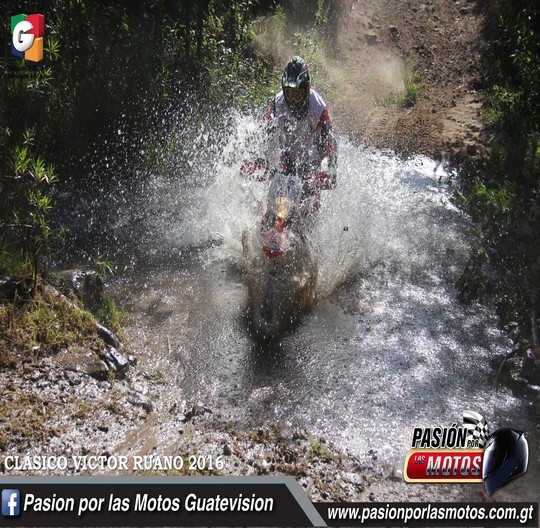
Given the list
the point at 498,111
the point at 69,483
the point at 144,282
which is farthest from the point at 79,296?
the point at 498,111

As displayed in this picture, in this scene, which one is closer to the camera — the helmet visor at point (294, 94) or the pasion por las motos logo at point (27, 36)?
the helmet visor at point (294, 94)

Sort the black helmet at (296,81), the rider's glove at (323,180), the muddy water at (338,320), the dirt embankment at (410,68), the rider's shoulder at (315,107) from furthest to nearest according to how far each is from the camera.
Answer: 1. the dirt embankment at (410,68)
2. the rider's shoulder at (315,107)
3. the rider's glove at (323,180)
4. the black helmet at (296,81)
5. the muddy water at (338,320)

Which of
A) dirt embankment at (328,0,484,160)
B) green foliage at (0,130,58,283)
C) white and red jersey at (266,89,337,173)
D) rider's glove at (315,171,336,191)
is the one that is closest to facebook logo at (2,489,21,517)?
green foliage at (0,130,58,283)

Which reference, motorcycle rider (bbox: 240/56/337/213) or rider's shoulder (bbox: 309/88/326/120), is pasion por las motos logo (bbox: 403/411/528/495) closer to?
motorcycle rider (bbox: 240/56/337/213)

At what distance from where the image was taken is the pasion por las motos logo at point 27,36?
751 cm

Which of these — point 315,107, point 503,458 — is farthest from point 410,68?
point 503,458

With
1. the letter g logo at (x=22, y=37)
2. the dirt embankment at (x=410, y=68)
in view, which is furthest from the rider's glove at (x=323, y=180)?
the letter g logo at (x=22, y=37)

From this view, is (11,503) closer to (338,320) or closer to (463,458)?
(463,458)

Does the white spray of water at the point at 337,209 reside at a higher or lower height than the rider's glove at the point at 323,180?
lower

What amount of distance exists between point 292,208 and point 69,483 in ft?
11.8

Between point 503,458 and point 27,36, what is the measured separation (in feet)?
23.3

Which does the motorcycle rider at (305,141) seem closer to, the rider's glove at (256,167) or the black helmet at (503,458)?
the rider's glove at (256,167)

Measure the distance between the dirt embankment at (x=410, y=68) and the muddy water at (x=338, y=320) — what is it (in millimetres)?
1493

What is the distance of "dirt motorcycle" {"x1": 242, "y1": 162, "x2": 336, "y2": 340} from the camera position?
6.21 m
